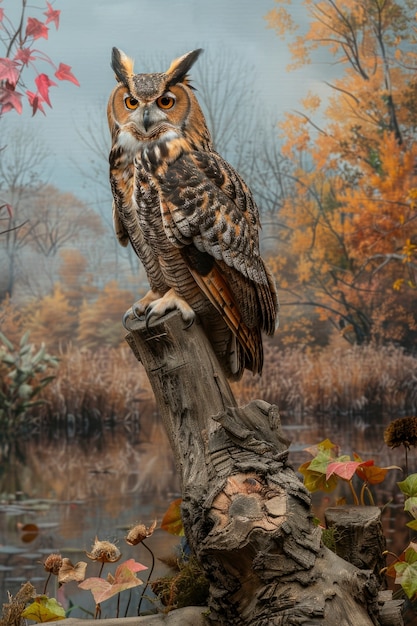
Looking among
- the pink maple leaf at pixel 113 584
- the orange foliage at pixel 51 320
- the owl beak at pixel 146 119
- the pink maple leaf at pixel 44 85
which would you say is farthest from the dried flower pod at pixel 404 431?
the pink maple leaf at pixel 44 85

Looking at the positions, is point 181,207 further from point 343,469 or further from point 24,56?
point 24,56

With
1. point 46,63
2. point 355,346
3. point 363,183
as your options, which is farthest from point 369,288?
point 46,63

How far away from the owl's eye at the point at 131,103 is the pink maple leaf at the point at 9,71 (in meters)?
0.97

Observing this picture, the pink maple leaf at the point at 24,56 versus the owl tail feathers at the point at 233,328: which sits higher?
the pink maple leaf at the point at 24,56

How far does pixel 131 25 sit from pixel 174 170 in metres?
1.16

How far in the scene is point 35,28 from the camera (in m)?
2.37

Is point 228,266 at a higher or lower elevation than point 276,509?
higher

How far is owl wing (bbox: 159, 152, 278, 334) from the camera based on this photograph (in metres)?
1.46

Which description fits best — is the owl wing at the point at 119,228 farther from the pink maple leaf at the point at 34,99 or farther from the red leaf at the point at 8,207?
the pink maple leaf at the point at 34,99

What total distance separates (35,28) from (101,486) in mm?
1597

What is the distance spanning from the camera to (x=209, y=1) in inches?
94.5

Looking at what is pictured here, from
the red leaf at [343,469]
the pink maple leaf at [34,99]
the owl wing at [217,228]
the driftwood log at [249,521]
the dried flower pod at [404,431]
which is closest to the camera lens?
the driftwood log at [249,521]

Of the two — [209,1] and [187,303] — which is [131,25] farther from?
[187,303]

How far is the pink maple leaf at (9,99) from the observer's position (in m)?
2.33
